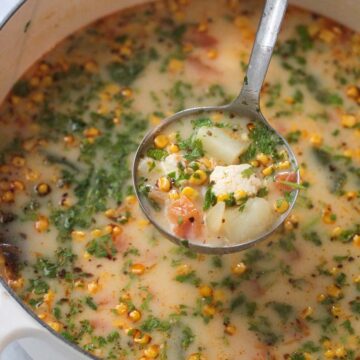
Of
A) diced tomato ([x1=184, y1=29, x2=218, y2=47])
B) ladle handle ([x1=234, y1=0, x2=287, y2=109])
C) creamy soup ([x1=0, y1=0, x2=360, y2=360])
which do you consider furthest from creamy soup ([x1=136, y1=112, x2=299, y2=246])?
diced tomato ([x1=184, y1=29, x2=218, y2=47])

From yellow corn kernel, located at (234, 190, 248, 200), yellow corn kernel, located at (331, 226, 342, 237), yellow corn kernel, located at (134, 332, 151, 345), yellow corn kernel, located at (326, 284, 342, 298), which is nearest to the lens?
yellow corn kernel, located at (234, 190, 248, 200)

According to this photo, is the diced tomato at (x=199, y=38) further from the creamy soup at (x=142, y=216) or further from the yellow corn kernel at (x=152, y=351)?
the yellow corn kernel at (x=152, y=351)

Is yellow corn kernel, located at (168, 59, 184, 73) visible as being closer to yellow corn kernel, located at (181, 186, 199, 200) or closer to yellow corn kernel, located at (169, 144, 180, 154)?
yellow corn kernel, located at (169, 144, 180, 154)

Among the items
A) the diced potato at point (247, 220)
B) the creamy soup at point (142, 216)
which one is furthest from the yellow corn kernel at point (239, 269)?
the diced potato at point (247, 220)

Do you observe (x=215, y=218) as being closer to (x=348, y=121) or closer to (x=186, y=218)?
(x=186, y=218)

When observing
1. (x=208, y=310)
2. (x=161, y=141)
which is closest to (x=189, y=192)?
(x=161, y=141)
